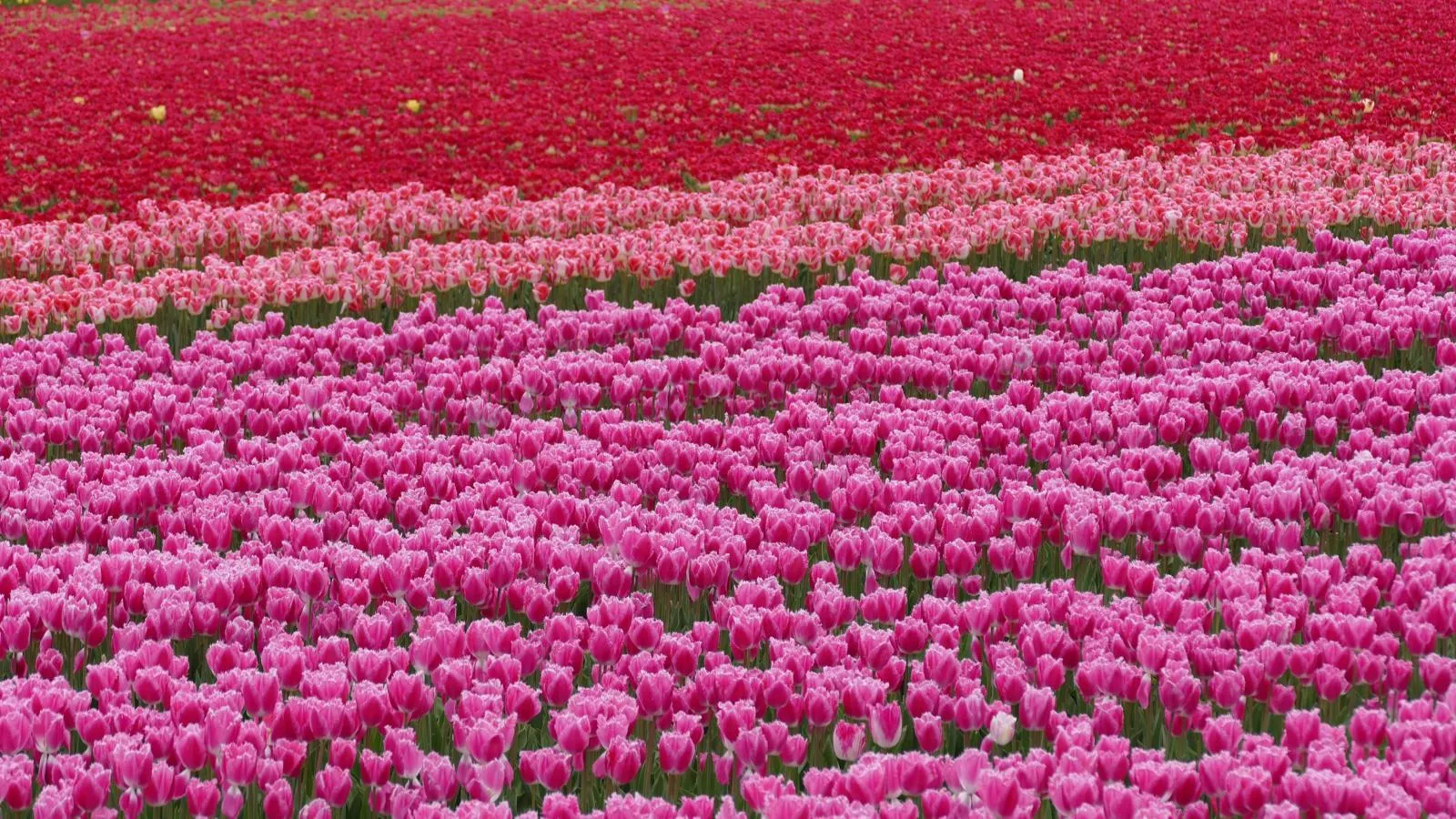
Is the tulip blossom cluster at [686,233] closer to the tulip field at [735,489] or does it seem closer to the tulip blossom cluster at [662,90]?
the tulip field at [735,489]

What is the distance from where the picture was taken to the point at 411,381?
22.4ft

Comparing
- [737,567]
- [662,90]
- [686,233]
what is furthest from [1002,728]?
[662,90]

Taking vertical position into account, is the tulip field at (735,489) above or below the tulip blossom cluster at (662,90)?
above

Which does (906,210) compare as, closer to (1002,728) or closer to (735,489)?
(735,489)

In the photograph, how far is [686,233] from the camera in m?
10.0

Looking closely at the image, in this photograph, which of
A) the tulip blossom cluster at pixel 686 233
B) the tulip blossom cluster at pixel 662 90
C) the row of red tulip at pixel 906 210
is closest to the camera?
the tulip blossom cluster at pixel 686 233

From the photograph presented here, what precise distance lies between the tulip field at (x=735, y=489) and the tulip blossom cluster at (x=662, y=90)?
36 centimetres

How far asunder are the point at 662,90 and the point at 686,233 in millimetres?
7902

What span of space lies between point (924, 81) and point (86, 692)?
1537 centimetres

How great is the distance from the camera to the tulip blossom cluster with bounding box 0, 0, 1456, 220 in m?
13.9

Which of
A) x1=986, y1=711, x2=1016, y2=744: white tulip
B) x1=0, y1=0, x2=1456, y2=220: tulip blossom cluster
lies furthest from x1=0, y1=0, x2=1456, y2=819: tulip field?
x1=0, y1=0, x2=1456, y2=220: tulip blossom cluster

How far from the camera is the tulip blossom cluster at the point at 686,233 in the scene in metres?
8.73

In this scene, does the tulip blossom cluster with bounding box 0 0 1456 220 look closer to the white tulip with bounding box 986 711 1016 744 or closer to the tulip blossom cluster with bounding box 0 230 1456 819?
the tulip blossom cluster with bounding box 0 230 1456 819

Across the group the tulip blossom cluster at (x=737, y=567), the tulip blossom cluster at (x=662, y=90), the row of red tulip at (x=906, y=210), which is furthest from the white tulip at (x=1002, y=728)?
the tulip blossom cluster at (x=662, y=90)
